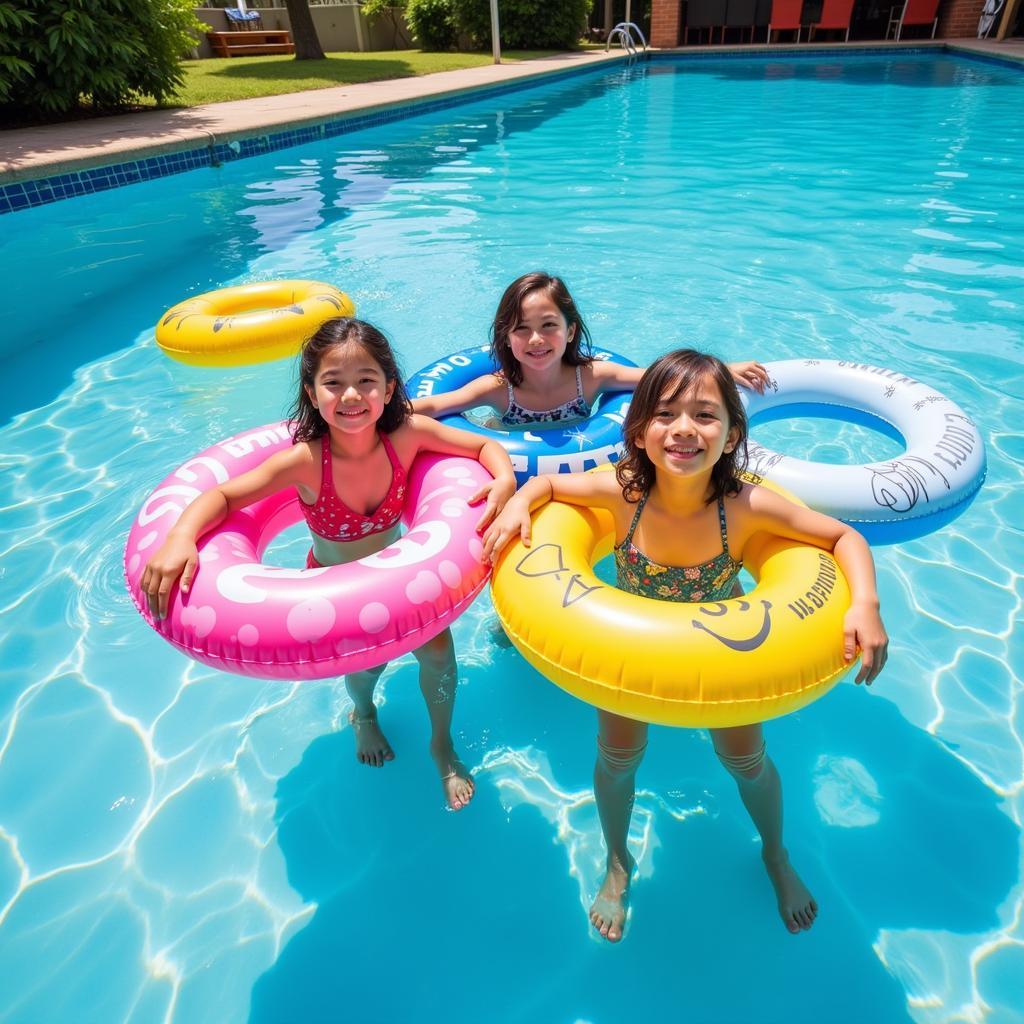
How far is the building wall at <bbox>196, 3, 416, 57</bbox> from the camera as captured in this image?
24.9 metres

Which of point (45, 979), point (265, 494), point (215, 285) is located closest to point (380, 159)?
point (215, 285)

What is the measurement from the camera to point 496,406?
320 cm

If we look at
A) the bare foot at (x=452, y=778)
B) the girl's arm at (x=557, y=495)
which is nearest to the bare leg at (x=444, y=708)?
the bare foot at (x=452, y=778)

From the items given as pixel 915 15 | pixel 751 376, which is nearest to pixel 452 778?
pixel 751 376

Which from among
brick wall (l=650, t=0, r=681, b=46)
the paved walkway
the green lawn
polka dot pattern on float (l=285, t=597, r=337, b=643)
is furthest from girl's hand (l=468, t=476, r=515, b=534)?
brick wall (l=650, t=0, r=681, b=46)

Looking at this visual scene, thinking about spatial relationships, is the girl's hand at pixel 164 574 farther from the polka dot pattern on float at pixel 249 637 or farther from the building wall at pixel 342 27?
the building wall at pixel 342 27

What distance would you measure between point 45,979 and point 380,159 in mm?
11080

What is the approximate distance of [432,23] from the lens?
2397 centimetres

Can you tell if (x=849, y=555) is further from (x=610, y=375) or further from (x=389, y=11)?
(x=389, y=11)

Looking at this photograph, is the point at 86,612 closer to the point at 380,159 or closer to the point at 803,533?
the point at 803,533

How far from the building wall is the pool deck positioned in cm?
1095

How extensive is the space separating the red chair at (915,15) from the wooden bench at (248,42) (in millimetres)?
18986

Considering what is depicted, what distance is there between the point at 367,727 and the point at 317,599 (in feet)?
3.06

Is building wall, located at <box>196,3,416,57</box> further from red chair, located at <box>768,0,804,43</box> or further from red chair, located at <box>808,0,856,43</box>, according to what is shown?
red chair, located at <box>808,0,856,43</box>
